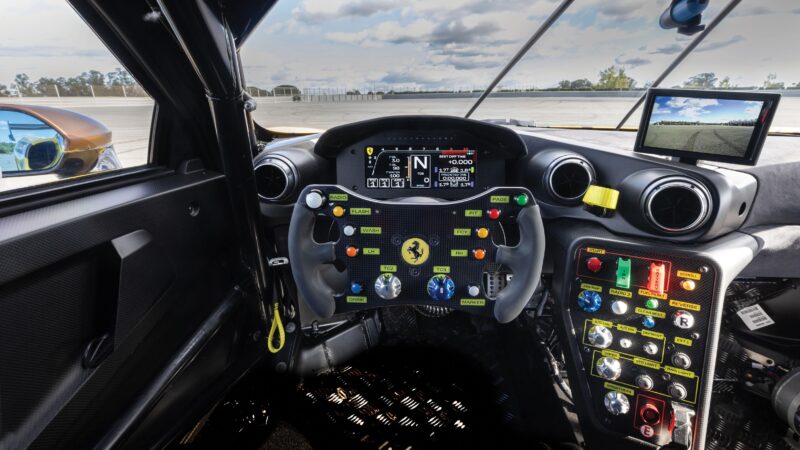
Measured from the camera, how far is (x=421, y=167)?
1793 millimetres

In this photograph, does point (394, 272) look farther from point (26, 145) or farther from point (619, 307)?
point (26, 145)

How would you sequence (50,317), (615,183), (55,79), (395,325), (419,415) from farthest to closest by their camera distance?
1. (395,325)
2. (419,415)
3. (615,183)
4. (55,79)
5. (50,317)

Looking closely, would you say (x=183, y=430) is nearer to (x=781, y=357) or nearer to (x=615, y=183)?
(x=615, y=183)

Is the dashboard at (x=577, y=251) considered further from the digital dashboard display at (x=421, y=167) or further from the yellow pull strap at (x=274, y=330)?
the yellow pull strap at (x=274, y=330)

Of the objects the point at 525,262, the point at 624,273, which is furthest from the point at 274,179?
the point at 624,273

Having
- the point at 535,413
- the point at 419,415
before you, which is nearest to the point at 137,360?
the point at 419,415

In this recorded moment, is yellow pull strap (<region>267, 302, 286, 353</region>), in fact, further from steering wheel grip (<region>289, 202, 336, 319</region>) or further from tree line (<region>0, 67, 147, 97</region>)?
tree line (<region>0, 67, 147, 97</region>)

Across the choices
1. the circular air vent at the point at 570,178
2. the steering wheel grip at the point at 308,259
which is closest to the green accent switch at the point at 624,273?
the circular air vent at the point at 570,178

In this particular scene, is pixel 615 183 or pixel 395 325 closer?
pixel 615 183

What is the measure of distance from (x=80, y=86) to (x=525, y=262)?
1.62 m

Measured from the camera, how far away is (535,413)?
1.82m

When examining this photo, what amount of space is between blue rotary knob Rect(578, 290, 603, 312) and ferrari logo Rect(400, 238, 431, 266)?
0.67 meters

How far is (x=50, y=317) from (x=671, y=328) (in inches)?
78.4

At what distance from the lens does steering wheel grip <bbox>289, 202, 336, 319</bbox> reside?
1461 millimetres
